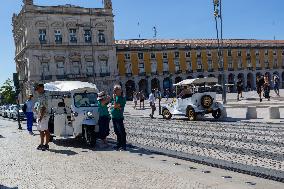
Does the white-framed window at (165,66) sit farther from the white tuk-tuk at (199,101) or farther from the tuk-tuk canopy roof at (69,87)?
the tuk-tuk canopy roof at (69,87)

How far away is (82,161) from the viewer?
9.06 metres

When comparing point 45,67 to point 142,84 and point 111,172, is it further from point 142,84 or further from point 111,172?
point 111,172

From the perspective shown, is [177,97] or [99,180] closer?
[99,180]

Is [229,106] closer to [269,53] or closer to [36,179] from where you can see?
[36,179]

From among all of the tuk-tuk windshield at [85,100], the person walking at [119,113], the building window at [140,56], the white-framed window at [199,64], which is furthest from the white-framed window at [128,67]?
the person walking at [119,113]

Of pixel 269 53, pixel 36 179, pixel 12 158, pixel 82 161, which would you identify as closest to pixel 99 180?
pixel 36 179

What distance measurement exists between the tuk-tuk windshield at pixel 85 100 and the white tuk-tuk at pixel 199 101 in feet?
22.2

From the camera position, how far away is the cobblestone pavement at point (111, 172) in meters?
6.34

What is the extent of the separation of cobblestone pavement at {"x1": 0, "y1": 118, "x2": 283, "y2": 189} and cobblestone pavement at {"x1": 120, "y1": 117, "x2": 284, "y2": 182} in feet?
0.76

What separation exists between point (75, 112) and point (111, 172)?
15.5 ft

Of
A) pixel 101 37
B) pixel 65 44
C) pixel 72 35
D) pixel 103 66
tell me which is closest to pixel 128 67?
pixel 103 66

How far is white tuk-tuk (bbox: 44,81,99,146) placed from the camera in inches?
456

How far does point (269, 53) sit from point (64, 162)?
75.2m

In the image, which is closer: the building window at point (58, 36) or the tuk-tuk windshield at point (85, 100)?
the tuk-tuk windshield at point (85, 100)
